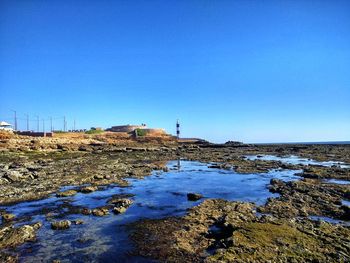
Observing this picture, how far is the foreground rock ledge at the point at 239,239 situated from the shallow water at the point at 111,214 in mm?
859

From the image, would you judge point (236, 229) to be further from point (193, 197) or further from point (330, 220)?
point (193, 197)

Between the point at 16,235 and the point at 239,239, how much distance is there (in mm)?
7284

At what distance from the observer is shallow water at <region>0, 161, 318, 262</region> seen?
8.68 meters

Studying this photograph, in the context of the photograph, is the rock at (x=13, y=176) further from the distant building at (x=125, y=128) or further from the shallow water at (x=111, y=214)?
the distant building at (x=125, y=128)

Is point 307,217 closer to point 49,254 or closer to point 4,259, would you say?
point 49,254

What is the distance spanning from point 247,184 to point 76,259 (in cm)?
1515

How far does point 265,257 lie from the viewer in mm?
7578

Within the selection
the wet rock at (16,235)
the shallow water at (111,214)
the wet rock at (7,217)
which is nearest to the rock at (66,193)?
the shallow water at (111,214)

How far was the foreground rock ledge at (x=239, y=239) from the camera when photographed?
7.76 meters

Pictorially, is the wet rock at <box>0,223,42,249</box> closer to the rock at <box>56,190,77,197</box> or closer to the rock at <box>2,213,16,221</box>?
the rock at <box>2,213,16,221</box>

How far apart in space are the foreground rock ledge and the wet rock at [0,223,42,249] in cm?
347

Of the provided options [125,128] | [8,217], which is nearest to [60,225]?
[8,217]

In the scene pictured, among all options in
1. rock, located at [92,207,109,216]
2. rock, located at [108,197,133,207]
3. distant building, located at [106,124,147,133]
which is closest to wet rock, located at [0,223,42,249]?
rock, located at [92,207,109,216]

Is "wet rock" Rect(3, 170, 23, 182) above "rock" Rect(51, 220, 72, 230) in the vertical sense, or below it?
above
